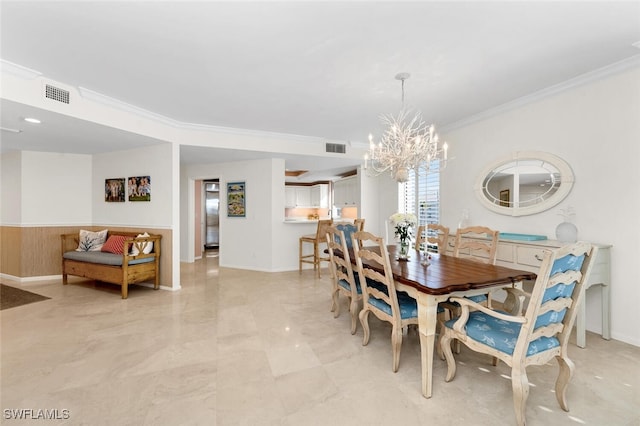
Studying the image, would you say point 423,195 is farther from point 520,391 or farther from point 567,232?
point 520,391

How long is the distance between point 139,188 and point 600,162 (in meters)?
6.04

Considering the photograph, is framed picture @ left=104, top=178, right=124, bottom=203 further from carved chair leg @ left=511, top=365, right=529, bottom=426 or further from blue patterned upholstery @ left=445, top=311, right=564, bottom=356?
carved chair leg @ left=511, top=365, right=529, bottom=426

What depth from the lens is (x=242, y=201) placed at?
5750 millimetres

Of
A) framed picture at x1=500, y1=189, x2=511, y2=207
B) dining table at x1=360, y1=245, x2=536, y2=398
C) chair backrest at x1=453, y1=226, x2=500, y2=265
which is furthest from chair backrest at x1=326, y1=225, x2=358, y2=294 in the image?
framed picture at x1=500, y1=189, x2=511, y2=207

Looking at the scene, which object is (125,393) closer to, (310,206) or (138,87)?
(138,87)

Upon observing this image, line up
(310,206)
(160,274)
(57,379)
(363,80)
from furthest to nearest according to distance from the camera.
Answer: (310,206)
(160,274)
(363,80)
(57,379)

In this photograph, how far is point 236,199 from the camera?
5805 mm

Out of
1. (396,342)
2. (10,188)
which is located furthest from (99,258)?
(396,342)

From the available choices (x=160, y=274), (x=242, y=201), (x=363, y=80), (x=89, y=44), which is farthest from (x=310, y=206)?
(x=89, y=44)

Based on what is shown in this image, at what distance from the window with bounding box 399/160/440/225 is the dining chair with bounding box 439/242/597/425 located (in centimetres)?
285

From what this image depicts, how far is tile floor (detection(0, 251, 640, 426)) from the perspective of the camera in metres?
1.65

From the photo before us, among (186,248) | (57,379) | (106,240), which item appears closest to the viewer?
(57,379)

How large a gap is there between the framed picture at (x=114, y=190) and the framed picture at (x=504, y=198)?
591 cm

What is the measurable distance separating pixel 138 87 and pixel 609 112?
4859 millimetres
